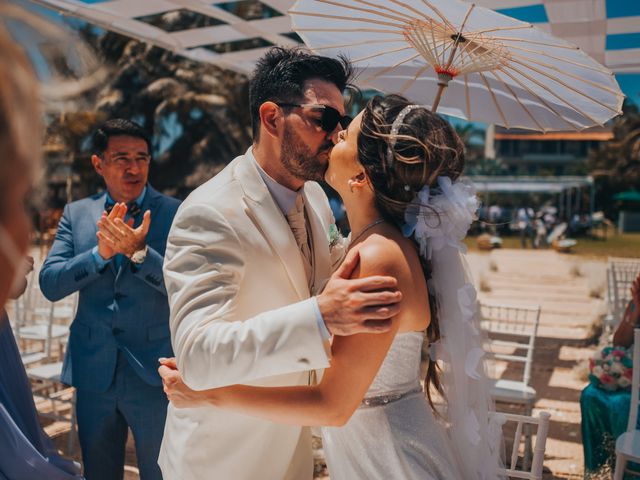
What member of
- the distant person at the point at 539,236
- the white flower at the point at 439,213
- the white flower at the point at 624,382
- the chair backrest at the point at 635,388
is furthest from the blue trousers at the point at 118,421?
the distant person at the point at 539,236

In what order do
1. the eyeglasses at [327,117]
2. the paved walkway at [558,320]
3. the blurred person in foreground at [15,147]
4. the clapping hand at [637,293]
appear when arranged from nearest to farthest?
the blurred person in foreground at [15,147] < the eyeglasses at [327,117] < the clapping hand at [637,293] < the paved walkway at [558,320]

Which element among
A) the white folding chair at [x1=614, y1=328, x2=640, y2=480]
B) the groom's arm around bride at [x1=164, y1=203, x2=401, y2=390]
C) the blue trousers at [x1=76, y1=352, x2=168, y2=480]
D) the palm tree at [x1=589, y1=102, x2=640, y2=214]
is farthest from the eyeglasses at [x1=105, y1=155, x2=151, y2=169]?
the palm tree at [x1=589, y1=102, x2=640, y2=214]

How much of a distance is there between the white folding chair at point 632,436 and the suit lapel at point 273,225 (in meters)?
2.61

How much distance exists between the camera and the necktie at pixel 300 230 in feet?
7.02

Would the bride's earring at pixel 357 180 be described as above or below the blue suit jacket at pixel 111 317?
above

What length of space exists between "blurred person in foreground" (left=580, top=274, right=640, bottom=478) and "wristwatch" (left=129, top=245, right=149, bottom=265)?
337 centimetres

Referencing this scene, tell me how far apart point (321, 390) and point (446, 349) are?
0.51m

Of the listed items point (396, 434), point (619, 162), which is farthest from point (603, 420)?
point (619, 162)

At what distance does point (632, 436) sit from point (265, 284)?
10.4ft

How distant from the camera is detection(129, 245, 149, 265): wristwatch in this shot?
9.22 feet

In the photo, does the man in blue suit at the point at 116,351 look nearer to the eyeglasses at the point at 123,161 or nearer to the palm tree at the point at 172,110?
the eyeglasses at the point at 123,161

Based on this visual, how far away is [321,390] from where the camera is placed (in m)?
1.62

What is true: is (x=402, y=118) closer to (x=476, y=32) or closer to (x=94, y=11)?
(x=476, y=32)

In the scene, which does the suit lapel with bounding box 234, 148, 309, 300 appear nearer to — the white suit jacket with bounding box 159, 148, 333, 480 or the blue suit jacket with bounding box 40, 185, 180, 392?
the white suit jacket with bounding box 159, 148, 333, 480
